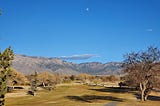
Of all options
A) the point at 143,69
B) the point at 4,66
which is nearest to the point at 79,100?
the point at 143,69

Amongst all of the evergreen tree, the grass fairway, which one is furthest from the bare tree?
the evergreen tree

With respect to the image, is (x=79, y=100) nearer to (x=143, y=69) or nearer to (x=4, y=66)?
(x=143, y=69)

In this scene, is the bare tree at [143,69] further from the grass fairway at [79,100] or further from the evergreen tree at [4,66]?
the evergreen tree at [4,66]

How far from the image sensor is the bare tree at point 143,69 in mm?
74125

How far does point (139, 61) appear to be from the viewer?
3041 inches

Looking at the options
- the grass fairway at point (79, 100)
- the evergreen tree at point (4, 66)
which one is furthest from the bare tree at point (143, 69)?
the evergreen tree at point (4, 66)

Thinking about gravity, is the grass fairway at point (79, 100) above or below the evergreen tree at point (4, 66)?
below

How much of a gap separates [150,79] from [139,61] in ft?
16.5

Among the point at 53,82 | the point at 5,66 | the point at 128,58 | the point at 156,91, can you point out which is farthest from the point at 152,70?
the point at 53,82

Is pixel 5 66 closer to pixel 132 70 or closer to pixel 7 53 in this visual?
pixel 7 53

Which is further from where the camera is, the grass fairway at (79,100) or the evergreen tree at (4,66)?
the grass fairway at (79,100)

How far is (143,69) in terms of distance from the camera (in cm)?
7438

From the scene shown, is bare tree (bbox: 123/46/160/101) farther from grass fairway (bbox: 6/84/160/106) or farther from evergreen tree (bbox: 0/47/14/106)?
evergreen tree (bbox: 0/47/14/106)

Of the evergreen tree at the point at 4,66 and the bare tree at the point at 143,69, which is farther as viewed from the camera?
the bare tree at the point at 143,69
